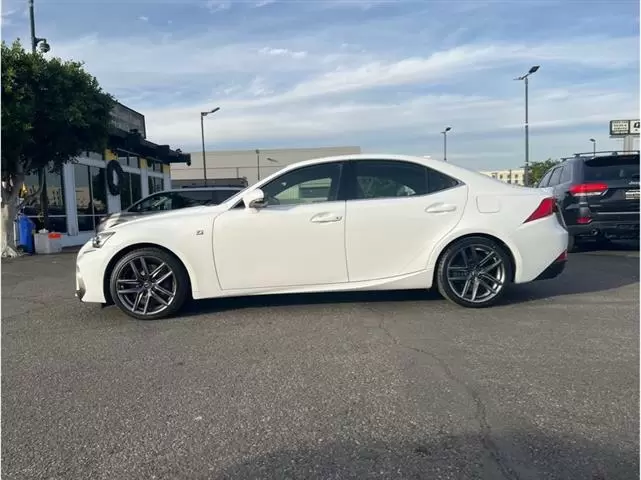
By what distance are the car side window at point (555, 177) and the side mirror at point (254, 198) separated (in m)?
7.18

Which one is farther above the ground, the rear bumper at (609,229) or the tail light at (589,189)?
the tail light at (589,189)

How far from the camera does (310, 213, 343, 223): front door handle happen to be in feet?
17.5

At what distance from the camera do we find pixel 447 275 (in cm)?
550

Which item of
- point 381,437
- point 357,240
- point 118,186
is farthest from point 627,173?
point 118,186

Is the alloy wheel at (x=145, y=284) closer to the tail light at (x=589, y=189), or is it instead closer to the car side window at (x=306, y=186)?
the car side window at (x=306, y=186)

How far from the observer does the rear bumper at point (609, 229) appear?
29.9 feet

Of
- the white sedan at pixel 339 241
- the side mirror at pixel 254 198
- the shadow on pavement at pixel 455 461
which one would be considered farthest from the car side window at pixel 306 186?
the shadow on pavement at pixel 455 461

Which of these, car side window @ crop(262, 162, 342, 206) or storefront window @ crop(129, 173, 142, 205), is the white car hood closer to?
car side window @ crop(262, 162, 342, 206)

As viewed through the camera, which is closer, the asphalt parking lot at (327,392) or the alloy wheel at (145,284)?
the asphalt parking lot at (327,392)

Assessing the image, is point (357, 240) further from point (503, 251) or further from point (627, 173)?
point (627, 173)

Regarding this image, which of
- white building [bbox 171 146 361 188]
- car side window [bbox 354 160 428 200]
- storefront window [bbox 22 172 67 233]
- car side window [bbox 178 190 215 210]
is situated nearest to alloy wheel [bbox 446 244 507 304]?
car side window [bbox 354 160 428 200]

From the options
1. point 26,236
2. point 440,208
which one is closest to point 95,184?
point 26,236

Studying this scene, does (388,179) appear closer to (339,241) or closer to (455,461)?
(339,241)

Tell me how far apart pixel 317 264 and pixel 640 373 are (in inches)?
112
